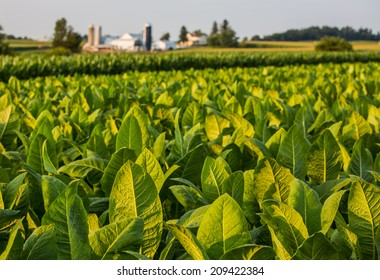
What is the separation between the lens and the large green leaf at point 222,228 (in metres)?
1.23

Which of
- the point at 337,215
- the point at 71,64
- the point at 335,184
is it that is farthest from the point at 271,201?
the point at 71,64

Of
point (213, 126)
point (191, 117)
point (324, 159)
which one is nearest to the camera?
point (324, 159)

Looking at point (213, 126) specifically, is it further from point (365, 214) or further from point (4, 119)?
point (365, 214)

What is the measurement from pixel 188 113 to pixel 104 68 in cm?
1545

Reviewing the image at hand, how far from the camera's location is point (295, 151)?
1.92 meters

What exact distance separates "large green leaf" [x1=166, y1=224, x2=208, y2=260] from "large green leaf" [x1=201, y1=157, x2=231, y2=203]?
1.30 ft

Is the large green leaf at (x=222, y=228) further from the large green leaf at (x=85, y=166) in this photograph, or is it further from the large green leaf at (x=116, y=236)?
the large green leaf at (x=85, y=166)

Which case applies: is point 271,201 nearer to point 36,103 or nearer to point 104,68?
point 36,103

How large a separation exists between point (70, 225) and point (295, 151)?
38.4 inches

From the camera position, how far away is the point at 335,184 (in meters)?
1.75

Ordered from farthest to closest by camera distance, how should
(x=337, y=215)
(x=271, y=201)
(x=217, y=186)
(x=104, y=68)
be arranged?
(x=104, y=68) < (x=217, y=186) < (x=337, y=215) < (x=271, y=201)

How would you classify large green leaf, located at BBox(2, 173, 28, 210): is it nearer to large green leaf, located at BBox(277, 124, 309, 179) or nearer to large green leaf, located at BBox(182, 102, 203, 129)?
large green leaf, located at BBox(277, 124, 309, 179)

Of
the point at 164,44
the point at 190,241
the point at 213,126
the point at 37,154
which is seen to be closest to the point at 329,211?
the point at 190,241
